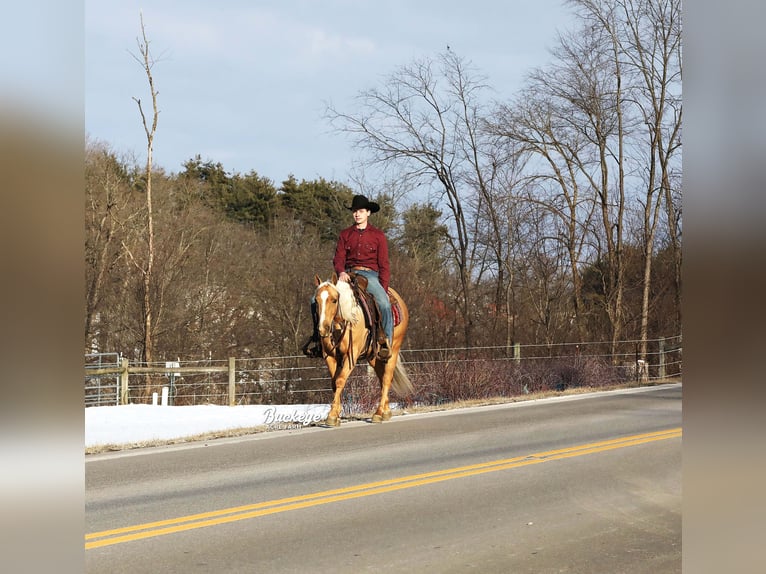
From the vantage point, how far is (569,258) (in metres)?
28.9

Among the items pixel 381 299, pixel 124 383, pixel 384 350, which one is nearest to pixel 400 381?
pixel 384 350

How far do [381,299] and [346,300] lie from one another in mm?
895

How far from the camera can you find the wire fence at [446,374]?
18.4m

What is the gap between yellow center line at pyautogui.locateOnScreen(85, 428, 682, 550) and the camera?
6.39 meters

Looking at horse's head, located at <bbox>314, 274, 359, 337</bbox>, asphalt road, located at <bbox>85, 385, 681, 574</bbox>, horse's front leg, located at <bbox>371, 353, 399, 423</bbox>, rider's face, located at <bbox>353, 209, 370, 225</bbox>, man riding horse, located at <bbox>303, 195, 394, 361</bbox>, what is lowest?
asphalt road, located at <bbox>85, 385, 681, 574</bbox>

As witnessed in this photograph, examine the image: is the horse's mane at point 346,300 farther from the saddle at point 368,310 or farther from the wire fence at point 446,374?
the wire fence at point 446,374

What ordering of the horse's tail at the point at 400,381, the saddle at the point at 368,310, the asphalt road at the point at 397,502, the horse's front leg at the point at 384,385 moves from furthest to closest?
1. the horse's tail at the point at 400,381
2. the horse's front leg at the point at 384,385
3. the saddle at the point at 368,310
4. the asphalt road at the point at 397,502

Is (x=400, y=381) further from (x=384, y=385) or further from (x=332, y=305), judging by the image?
(x=332, y=305)

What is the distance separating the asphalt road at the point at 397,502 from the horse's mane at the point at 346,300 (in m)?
1.71

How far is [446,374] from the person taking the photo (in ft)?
60.3

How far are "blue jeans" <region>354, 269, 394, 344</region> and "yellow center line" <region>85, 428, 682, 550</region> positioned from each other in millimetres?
3458

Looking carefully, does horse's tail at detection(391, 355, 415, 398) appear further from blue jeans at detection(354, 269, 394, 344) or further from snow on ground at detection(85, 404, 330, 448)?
blue jeans at detection(354, 269, 394, 344)

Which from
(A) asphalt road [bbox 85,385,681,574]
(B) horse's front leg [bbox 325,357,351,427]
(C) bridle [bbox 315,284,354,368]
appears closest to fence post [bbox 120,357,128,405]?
(B) horse's front leg [bbox 325,357,351,427]

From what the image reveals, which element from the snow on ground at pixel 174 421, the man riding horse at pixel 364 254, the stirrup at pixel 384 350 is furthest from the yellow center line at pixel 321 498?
the snow on ground at pixel 174 421
